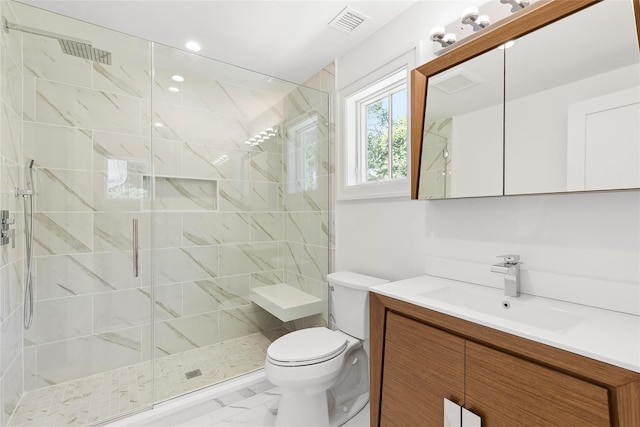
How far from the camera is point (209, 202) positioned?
7.38ft

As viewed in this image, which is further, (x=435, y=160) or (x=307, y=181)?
(x=307, y=181)

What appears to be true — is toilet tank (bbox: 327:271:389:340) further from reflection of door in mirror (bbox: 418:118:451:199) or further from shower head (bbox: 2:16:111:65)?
shower head (bbox: 2:16:111:65)

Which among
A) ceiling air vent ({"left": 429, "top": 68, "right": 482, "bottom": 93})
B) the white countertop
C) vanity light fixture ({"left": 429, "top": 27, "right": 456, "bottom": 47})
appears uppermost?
vanity light fixture ({"left": 429, "top": 27, "right": 456, "bottom": 47})

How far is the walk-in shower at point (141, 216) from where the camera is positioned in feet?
5.91

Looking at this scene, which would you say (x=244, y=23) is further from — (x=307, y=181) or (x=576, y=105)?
(x=576, y=105)

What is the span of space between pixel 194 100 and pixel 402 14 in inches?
58.3

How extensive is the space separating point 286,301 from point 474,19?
2055mm

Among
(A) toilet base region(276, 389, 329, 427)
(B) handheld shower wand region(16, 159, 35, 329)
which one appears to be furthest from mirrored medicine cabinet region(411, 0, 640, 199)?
(B) handheld shower wand region(16, 159, 35, 329)

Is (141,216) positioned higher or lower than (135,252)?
higher

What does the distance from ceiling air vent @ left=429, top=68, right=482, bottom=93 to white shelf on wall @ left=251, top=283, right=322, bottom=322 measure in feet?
5.56

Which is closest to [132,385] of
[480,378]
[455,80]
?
[480,378]

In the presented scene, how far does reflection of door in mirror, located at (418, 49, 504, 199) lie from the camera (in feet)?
4.37

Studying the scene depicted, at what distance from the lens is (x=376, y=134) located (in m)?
2.16

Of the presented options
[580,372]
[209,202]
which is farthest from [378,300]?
[209,202]
